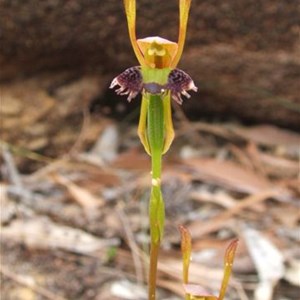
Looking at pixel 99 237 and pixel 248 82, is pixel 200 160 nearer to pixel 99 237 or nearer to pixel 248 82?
pixel 248 82

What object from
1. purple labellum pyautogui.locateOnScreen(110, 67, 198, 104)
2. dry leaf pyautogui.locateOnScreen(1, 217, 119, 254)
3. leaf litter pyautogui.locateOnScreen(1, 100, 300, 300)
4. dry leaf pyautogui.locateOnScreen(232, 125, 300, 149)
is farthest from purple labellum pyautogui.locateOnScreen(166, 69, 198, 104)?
dry leaf pyautogui.locateOnScreen(232, 125, 300, 149)

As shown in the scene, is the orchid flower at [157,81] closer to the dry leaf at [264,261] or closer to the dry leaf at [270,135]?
the dry leaf at [264,261]

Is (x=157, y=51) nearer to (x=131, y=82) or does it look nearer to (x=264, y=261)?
(x=131, y=82)

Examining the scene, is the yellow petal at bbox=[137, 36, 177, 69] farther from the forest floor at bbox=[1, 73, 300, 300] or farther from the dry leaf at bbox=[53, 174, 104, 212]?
the dry leaf at bbox=[53, 174, 104, 212]

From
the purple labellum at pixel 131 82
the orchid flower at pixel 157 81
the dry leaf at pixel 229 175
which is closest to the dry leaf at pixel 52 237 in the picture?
the dry leaf at pixel 229 175

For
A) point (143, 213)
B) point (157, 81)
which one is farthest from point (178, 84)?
point (143, 213)

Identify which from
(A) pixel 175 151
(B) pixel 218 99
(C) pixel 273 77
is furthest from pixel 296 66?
(A) pixel 175 151
